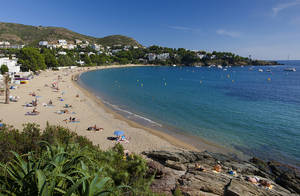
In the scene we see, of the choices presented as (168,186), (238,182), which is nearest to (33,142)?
(168,186)

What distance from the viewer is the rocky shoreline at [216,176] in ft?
23.2

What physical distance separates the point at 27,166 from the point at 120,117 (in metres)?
19.5

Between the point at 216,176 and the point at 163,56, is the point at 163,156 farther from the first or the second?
the point at 163,56

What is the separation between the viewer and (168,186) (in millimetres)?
6715

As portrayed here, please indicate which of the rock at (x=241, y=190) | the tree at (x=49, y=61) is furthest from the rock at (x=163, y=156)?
the tree at (x=49, y=61)

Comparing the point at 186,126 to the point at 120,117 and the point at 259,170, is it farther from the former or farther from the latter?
the point at 259,170

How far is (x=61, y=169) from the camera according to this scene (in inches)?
137

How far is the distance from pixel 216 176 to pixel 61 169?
24.0ft

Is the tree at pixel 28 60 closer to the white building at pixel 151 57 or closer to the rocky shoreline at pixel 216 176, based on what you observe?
the rocky shoreline at pixel 216 176

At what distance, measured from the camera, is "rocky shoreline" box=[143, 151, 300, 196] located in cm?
707

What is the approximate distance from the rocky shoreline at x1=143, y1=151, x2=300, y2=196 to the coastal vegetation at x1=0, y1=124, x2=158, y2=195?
1.21m

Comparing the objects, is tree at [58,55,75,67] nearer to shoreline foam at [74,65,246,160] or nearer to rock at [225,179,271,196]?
shoreline foam at [74,65,246,160]

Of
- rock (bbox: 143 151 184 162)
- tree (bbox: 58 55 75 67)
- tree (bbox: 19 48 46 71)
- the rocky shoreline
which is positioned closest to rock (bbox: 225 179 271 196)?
the rocky shoreline

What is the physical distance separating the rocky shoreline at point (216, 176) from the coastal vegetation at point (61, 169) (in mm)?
1206
